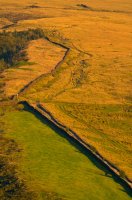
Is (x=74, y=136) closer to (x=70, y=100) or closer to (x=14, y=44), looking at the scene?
(x=70, y=100)

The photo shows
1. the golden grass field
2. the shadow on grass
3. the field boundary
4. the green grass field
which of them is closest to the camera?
the green grass field

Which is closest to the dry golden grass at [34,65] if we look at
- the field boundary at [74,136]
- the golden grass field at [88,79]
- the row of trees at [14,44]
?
the golden grass field at [88,79]

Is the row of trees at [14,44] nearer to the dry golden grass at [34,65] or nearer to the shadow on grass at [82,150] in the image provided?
the dry golden grass at [34,65]

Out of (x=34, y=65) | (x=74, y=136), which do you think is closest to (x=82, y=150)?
(x=74, y=136)

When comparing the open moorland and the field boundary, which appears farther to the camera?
the field boundary

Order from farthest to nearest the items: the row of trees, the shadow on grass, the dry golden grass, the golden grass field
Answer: the row of trees, the dry golden grass, the golden grass field, the shadow on grass

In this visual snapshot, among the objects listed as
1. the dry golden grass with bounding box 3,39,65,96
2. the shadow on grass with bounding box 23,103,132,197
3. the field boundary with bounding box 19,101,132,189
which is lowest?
the shadow on grass with bounding box 23,103,132,197

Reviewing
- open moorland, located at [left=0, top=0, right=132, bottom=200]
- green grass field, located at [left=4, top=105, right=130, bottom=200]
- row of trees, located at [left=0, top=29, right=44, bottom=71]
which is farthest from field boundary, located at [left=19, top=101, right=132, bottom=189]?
row of trees, located at [left=0, top=29, right=44, bottom=71]

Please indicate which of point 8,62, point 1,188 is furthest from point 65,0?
point 1,188

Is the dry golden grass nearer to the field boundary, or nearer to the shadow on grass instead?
the field boundary
